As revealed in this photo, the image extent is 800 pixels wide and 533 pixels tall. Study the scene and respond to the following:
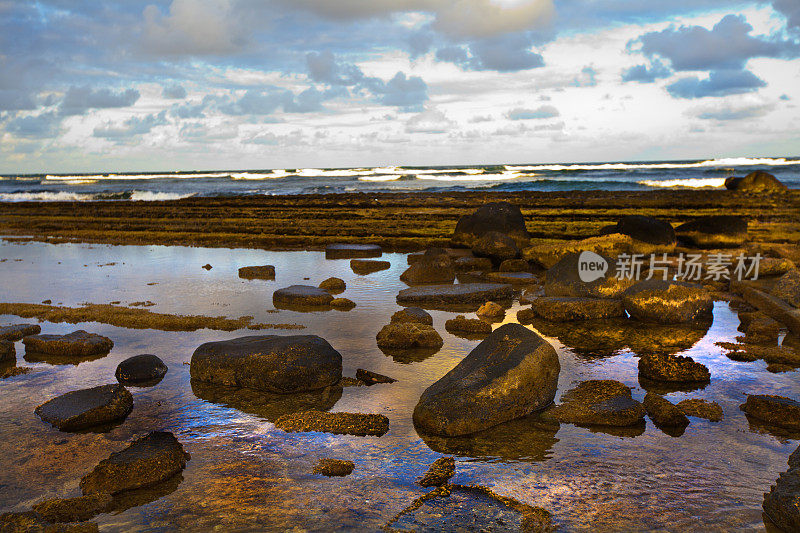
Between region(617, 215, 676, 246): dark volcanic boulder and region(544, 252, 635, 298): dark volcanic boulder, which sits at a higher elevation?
region(617, 215, 676, 246): dark volcanic boulder

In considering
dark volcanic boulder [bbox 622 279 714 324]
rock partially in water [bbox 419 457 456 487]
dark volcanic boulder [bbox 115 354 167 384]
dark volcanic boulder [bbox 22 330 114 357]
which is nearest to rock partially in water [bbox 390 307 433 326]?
dark volcanic boulder [bbox 622 279 714 324]

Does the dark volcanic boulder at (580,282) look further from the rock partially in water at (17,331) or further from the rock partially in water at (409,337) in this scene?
the rock partially in water at (17,331)

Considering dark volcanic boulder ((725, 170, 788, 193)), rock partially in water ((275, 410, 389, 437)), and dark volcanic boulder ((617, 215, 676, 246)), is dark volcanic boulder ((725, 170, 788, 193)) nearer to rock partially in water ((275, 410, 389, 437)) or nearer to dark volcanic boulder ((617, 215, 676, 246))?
dark volcanic boulder ((617, 215, 676, 246))

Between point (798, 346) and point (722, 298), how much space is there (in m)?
2.41

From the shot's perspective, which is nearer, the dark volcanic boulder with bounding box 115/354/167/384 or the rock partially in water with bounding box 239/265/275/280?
the dark volcanic boulder with bounding box 115/354/167/384

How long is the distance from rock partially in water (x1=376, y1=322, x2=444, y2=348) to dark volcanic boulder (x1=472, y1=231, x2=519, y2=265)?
544 centimetres

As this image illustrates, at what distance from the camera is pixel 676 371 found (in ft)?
16.3

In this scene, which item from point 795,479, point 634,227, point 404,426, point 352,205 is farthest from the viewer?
point 352,205

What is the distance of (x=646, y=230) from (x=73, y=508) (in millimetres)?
11974

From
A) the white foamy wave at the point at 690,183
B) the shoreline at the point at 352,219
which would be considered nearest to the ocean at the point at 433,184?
the white foamy wave at the point at 690,183

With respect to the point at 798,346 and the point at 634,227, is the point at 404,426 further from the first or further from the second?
the point at 634,227

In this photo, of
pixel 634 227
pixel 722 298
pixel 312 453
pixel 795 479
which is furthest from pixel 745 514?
pixel 634 227

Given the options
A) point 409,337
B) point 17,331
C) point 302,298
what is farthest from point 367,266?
point 17,331

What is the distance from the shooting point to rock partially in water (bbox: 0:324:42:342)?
20.2 ft
